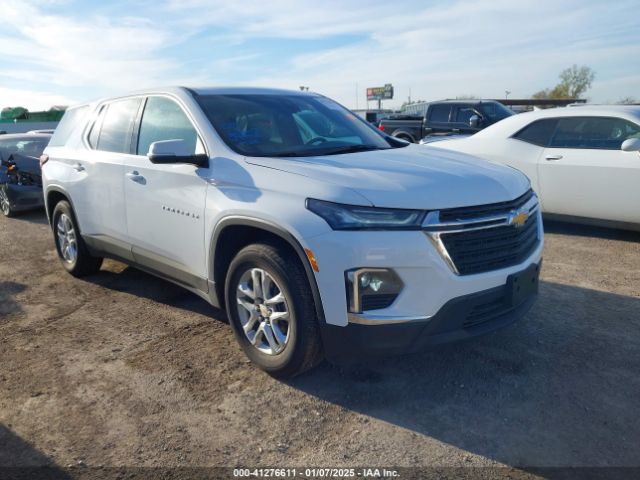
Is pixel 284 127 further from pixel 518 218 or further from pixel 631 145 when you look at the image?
pixel 631 145

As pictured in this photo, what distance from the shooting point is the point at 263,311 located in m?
3.32

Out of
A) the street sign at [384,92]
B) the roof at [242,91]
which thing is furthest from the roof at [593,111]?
the street sign at [384,92]

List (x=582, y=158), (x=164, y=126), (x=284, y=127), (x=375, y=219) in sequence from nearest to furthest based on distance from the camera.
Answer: (x=375, y=219) < (x=284, y=127) < (x=164, y=126) < (x=582, y=158)

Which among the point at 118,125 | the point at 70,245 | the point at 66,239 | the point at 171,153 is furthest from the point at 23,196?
the point at 171,153

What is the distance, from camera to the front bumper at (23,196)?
9.31 meters

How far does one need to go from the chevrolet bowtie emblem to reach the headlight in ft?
2.03

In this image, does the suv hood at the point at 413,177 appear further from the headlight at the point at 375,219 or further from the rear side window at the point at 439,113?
the rear side window at the point at 439,113

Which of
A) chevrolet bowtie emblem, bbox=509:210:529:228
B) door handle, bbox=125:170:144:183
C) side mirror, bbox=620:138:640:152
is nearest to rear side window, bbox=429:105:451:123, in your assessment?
side mirror, bbox=620:138:640:152

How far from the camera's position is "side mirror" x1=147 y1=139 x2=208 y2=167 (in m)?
3.47

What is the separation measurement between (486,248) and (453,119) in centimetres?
1048

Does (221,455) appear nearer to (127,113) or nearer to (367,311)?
(367,311)

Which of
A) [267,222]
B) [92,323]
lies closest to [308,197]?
[267,222]

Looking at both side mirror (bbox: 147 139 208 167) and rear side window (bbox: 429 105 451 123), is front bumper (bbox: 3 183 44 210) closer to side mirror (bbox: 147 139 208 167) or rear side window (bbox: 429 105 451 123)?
side mirror (bbox: 147 139 208 167)

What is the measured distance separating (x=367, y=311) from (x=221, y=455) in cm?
100
